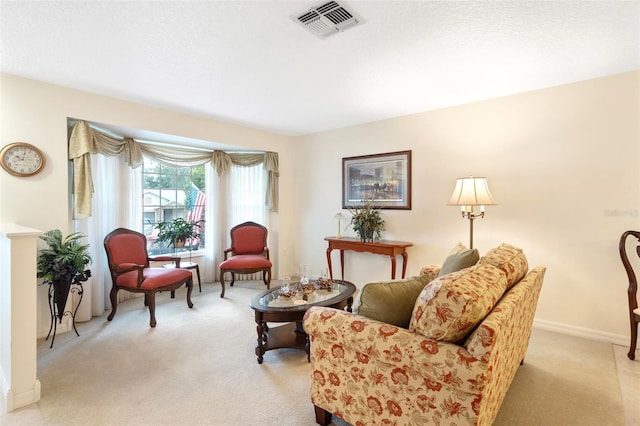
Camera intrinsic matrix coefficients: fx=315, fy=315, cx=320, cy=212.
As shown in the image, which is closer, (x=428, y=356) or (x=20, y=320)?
(x=428, y=356)

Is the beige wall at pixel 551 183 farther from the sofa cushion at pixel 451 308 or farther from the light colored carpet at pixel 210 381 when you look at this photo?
the sofa cushion at pixel 451 308

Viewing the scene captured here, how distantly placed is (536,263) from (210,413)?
3289mm

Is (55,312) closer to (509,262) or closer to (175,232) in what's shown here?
(175,232)

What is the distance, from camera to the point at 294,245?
5535mm

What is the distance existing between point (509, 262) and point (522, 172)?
1849 millimetres

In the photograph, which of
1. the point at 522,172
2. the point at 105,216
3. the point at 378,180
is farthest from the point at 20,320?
the point at 522,172

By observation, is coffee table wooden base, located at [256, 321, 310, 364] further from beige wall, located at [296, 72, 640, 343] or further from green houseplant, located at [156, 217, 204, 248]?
green houseplant, located at [156, 217, 204, 248]

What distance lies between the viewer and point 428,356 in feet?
4.42

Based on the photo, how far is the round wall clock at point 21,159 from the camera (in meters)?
2.79

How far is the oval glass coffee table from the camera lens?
8.14ft

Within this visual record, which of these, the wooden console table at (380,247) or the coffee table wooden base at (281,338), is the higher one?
the wooden console table at (380,247)

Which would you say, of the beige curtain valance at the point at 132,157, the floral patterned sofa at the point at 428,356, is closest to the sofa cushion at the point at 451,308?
the floral patterned sofa at the point at 428,356

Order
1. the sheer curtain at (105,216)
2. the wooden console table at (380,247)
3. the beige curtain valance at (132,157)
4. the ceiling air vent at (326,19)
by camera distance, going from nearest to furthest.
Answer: the ceiling air vent at (326,19), the beige curtain valance at (132,157), the sheer curtain at (105,216), the wooden console table at (380,247)

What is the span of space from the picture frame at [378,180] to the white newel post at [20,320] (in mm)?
3570
